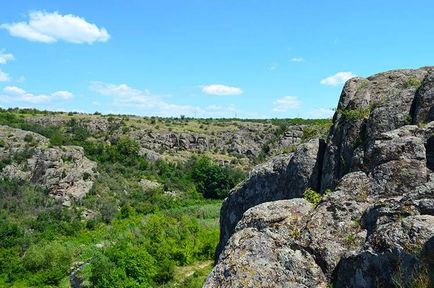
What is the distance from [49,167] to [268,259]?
70269 mm

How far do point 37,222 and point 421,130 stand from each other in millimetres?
60491

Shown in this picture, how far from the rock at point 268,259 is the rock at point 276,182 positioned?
17.2 feet

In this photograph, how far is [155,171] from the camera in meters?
91.6

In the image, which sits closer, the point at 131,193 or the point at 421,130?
the point at 421,130

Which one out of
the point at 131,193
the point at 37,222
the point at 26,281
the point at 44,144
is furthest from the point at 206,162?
the point at 26,281

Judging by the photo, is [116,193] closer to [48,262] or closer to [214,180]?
[214,180]

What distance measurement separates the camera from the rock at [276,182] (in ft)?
50.6

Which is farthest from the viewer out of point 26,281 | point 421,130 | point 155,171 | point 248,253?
point 155,171

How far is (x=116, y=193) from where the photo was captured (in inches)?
3009

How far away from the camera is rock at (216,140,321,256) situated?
50.6 ft

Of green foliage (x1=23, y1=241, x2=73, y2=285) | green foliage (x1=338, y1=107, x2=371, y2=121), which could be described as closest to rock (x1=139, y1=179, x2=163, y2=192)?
green foliage (x1=23, y1=241, x2=73, y2=285)

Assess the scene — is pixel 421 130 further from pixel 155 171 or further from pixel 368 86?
pixel 155 171

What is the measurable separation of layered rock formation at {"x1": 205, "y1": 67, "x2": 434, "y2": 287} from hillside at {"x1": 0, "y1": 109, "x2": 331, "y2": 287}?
14.8 feet

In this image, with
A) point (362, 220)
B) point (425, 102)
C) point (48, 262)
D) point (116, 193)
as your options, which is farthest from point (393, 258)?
point (116, 193)
